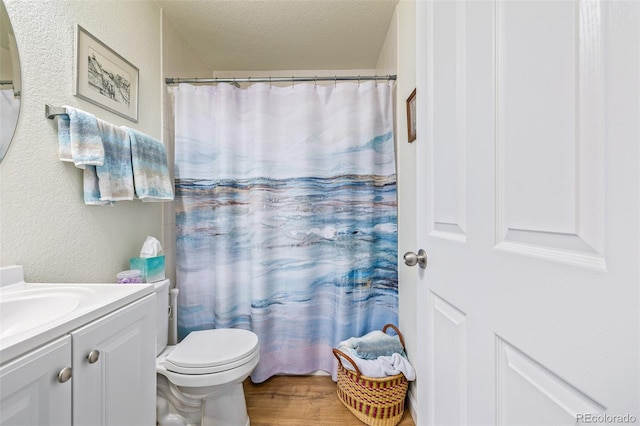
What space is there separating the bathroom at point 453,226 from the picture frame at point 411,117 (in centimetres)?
6

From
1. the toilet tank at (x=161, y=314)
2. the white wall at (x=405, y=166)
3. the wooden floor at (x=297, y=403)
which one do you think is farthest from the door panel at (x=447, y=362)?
the toilet tank at (x=161, y=314)

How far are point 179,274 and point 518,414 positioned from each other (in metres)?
1.77

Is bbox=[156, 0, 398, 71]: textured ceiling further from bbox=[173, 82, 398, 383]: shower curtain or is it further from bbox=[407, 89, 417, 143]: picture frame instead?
bbox=[407, 89, 417, 143]: picture frame

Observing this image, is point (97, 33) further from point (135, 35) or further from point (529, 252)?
point (529, 252)

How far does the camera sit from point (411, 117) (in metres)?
1.41

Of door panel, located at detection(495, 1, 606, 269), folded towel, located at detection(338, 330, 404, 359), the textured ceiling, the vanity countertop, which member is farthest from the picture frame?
the vanity countertop

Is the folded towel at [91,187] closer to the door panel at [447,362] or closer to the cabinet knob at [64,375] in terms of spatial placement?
the cabinet knob at [64,375]

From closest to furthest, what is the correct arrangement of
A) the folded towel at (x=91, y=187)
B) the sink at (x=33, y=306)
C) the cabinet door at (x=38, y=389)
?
the cabinet door at (x=38, y=389) → the sink at (x=33, y=306) → the folded towel at (x=91, y=187)

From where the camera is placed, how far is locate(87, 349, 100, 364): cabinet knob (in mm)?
643

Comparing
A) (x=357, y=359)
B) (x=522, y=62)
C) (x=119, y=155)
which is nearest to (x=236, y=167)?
(x=119, y=155)

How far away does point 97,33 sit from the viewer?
1.25m

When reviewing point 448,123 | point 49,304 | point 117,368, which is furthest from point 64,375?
point 448,123

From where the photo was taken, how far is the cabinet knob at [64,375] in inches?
22.7

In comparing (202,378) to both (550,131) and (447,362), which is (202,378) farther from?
(550,131)
